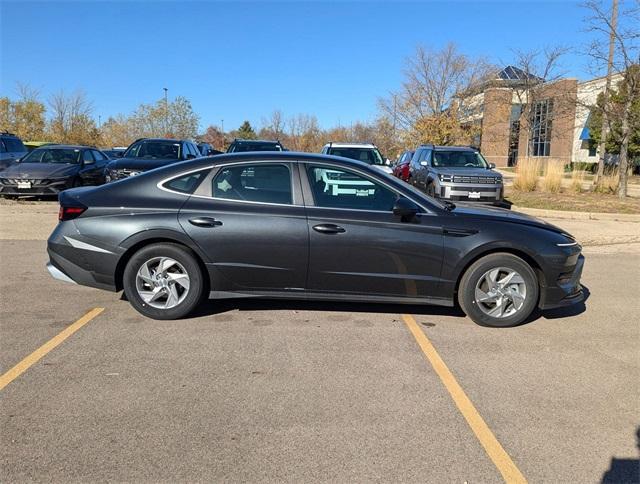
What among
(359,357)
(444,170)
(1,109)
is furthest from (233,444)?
(1,109)

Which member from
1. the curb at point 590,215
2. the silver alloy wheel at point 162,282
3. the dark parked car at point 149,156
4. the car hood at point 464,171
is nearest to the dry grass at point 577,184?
the curb at point 590,215

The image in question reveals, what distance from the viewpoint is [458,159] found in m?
15.3

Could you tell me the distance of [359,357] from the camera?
14.0 ft

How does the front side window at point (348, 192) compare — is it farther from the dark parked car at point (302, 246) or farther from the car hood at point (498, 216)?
the car hood at point (498, 216)

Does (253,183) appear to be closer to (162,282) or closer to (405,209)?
(162,282)

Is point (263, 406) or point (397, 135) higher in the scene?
point (397, 135)

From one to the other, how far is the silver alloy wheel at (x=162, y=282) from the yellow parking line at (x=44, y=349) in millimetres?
618

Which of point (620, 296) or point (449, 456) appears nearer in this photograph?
point (449, 456)

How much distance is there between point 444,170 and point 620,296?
27.0ft

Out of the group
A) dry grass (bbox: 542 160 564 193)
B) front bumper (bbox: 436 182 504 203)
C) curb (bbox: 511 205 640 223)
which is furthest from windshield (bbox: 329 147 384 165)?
dry grass (bbox: 542 160 564 193)

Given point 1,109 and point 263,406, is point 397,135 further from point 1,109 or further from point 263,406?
point 263,406

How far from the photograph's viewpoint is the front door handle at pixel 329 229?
4875 mm

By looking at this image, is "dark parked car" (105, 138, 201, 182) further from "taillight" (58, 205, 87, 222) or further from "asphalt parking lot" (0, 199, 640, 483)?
"taillight" (58, 205, 87, 222)

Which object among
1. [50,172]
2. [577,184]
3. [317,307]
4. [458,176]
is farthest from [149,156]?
[577,184]
